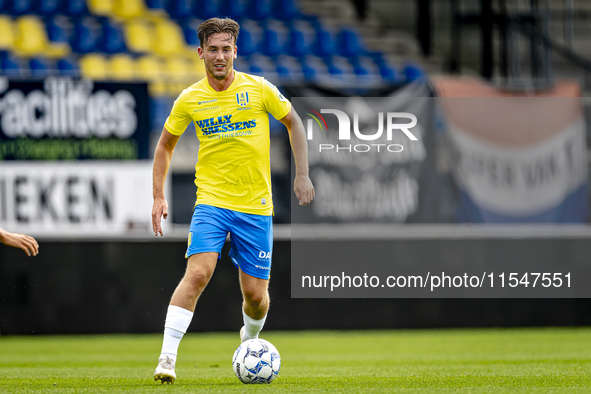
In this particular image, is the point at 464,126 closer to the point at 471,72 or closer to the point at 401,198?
the point at 401,198

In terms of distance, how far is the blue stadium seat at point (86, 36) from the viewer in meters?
11.8

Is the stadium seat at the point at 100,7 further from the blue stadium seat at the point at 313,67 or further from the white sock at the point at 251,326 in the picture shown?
the white sock at the point at 251,326

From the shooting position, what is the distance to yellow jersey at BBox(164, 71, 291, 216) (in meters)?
5.23

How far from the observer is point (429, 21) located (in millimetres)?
13977

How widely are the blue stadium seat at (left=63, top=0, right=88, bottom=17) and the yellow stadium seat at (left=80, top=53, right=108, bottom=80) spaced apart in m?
1.06

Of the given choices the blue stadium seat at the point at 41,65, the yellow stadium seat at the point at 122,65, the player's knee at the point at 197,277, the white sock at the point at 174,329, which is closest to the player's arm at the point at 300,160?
the player's knee at the point at 197,277

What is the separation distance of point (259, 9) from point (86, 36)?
2700mm

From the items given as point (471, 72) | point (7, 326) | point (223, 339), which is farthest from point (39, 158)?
point (471, 72)

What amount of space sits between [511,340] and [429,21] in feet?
23.4

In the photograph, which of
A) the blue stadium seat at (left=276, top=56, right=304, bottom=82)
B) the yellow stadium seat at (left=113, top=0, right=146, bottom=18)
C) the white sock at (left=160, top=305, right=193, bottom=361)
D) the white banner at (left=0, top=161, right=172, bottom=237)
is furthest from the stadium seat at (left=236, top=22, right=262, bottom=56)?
the white sock at (left=160, top=305, right=193, bottom=361)

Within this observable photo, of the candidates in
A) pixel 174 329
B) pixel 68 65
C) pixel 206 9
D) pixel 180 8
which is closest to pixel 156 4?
pixel 180 8

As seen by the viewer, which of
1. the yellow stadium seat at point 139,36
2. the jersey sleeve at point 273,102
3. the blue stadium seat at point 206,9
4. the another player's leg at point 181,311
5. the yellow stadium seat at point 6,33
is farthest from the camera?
the blue stadium seat at point 206,9

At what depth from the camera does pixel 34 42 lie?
11688 mm

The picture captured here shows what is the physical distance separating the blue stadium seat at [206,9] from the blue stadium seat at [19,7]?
7.83 ft
